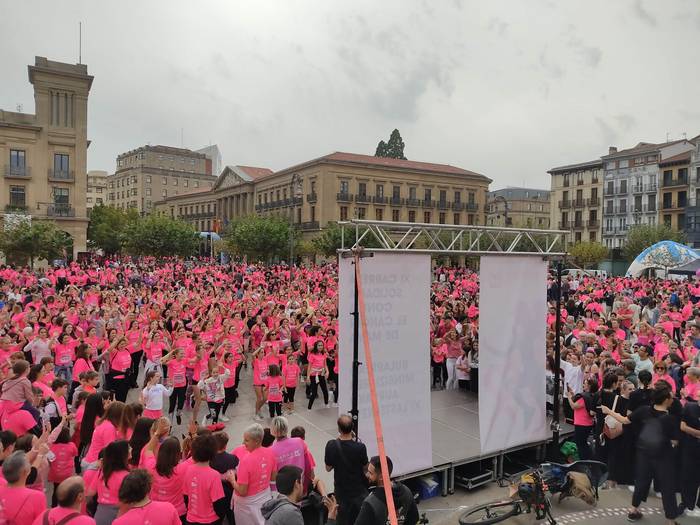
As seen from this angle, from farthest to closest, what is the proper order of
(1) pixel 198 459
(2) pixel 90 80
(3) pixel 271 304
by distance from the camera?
(2) pixel 90 80, (3) pixel 271 304, (1) pixel 198 459

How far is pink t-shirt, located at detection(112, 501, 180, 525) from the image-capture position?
3.66 metres

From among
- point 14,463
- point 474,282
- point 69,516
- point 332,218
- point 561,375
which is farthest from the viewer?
point 332,218

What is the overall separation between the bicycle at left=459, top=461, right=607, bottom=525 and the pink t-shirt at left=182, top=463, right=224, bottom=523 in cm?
289

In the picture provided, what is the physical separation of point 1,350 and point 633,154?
203ft

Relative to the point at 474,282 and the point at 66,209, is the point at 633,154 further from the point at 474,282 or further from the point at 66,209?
the point at 66,209

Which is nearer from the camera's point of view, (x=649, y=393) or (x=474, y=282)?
(x=649, y=393)

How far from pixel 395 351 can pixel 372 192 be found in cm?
5054

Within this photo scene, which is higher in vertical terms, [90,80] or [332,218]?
[90,80]

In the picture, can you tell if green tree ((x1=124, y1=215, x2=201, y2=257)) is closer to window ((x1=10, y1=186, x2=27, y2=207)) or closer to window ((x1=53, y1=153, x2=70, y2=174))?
window ((x1=53, y1=153, x2=70, y2=174))

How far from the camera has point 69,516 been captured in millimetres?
3592

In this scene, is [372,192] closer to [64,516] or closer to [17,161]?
[17,161]

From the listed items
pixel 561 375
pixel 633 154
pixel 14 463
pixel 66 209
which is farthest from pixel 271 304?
pixel 633 154

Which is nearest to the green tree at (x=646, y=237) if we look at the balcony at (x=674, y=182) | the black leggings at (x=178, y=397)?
the balcony at (x=674, y=182)

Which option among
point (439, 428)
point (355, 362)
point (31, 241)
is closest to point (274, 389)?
point (439, 428)
